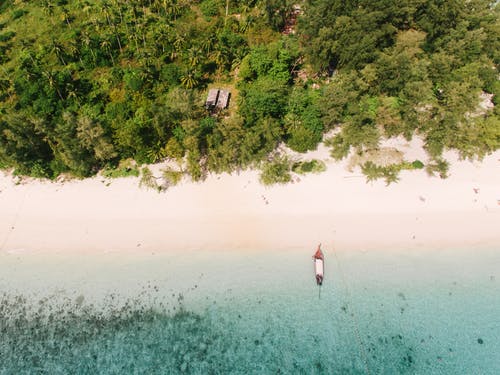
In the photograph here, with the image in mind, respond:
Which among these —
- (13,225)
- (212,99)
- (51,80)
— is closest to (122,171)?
(13,225)

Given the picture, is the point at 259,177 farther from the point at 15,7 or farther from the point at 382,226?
the point at 15,7

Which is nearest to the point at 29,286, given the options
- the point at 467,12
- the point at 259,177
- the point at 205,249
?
the point at 205,249

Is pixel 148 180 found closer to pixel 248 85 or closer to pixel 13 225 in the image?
pixel 13 225

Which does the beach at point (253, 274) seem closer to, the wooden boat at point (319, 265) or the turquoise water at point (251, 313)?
the turquoise water at point (251, 313)

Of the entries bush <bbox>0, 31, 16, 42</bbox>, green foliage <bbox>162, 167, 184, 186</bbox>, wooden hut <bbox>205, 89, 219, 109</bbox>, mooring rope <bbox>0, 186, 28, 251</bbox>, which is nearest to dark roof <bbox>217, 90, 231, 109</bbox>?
wooden hut <bbox>205, 89, 219, 109</bbox>

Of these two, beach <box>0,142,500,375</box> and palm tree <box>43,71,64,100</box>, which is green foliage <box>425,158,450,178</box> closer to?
beach <box>0,142,500,375</box>

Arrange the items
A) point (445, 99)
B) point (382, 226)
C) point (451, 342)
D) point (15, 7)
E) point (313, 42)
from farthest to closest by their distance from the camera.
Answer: point (15, 7) → point (313, 42) → point (445, 99) → point (382, 226) → point (451, 342)
